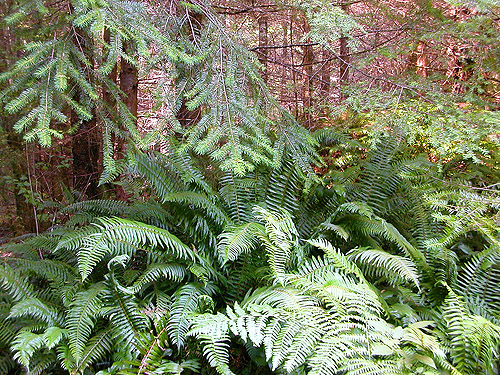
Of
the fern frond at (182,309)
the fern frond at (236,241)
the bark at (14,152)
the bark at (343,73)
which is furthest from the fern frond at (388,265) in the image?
the bark at (14,152)

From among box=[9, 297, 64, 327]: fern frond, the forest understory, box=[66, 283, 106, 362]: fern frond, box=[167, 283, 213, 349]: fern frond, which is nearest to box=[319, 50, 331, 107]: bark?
the forest understory

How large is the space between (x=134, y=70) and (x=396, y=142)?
10.9ft

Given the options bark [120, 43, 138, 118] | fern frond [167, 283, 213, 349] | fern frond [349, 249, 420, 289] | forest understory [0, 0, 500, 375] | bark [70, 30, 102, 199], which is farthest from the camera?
bark [70, 30, 102, 199]

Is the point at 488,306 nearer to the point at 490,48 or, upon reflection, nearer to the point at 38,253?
the point at 490,48

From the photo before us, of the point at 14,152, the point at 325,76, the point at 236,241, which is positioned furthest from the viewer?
the point at 325,76

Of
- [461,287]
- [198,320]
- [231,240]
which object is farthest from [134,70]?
[461,287]

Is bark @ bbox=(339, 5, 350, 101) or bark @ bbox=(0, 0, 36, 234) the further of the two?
bark @ bbox=(0, 0, 36, 234)

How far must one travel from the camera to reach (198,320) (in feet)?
6.27

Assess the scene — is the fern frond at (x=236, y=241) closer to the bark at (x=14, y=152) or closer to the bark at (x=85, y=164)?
the bark at (x=85, y=164)

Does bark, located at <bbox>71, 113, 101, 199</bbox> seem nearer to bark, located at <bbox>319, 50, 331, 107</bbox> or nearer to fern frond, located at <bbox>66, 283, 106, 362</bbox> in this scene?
fern frond, located at <bbox>66, 283, 106, 362</bbox>

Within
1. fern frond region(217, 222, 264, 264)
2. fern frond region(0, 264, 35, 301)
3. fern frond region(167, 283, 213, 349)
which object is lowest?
fern frond region(167, 283, 213, 349)

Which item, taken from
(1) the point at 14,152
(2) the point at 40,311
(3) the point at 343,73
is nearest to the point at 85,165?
(1) the point at 14,152

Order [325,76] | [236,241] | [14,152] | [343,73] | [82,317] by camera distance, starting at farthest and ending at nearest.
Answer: [325,76]
[14,152]
[343,73]
[236,241]
[82,317]

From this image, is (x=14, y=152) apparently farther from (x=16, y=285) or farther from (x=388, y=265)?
(x=388, y=265)
